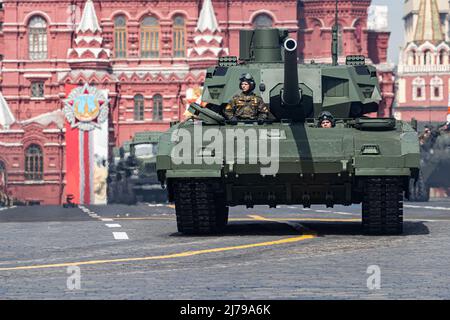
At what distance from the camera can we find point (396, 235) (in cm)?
1972

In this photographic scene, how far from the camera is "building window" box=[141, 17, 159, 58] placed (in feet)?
291

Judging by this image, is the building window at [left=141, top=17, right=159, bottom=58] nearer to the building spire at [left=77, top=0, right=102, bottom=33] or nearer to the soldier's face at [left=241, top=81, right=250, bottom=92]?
the building spire at [left=77, top=0, right=102, bottom=33]

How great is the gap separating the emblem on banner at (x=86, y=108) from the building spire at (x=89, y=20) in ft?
12.1

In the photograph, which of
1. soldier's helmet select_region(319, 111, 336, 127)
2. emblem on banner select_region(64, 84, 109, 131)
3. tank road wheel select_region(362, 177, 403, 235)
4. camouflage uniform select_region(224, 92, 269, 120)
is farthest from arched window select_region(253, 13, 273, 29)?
tank road wheel select_region(362, 177, 403, 235)

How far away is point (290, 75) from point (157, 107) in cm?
6719

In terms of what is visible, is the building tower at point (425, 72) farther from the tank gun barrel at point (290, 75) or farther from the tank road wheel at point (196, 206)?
the tank road wheel at point (196, 206)

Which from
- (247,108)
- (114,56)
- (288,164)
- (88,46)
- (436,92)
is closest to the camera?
(288,164)

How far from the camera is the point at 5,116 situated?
282 feet

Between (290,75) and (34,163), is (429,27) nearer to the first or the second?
(34,163)

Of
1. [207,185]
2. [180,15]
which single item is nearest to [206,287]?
[207,185]

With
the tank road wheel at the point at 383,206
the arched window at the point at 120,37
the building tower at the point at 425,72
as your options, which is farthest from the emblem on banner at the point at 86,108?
the building tower at the point at 425,72

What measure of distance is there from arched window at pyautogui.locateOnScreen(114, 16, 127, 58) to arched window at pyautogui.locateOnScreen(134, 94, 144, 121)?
3.37 m

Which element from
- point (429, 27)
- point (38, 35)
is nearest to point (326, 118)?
point (38, 35)

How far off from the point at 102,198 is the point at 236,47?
53.1ft
